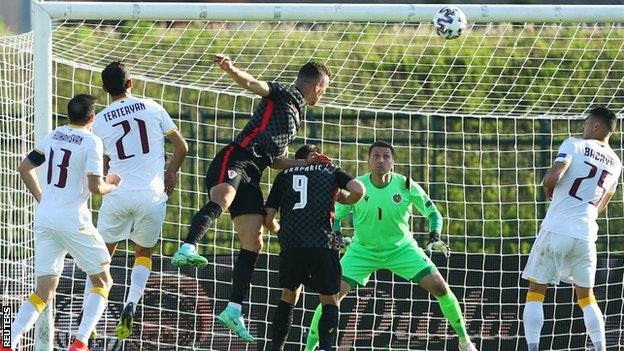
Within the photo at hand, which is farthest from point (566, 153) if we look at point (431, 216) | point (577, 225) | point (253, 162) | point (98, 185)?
point (98, 185)

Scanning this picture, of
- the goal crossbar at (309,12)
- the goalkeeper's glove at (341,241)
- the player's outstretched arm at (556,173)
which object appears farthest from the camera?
the goal crossbar at (309,12)

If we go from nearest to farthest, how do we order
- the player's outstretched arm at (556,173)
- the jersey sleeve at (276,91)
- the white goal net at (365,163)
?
1. the jersey sleeve at (276,91)
2. the player's outstretched arm at (556,173)
3. the white goal net at (365,163)

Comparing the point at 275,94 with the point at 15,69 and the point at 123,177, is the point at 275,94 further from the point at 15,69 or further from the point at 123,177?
Answer: the point at 15,69

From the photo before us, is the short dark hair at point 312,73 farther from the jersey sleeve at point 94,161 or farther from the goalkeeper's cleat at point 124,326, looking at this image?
the goalkeeper's cleat at point 124,326

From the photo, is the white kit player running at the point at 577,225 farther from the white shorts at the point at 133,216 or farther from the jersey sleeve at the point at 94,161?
the jersey sleeve at the point at 94,161

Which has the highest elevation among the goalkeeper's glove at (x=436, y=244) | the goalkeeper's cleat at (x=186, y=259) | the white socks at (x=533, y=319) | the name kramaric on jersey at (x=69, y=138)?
the name kramaric on jersey at (x=69, y=138)

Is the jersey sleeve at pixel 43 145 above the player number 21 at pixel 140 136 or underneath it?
underneath

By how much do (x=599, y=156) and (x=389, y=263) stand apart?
2.15 meters

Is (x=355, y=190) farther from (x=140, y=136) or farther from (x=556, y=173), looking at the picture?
(x=140, y=136)

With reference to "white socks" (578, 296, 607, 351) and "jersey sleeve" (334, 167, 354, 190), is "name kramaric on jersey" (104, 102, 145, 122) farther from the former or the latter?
→ "white socks" (578, 296, 607, 351)

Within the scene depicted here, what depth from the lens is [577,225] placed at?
10609 mm

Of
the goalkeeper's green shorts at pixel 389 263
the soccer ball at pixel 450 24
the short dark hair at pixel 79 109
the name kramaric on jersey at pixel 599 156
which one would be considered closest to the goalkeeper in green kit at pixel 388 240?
the goalkeeper's green shorts at pixel 389 263

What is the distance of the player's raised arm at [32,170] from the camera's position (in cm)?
1012

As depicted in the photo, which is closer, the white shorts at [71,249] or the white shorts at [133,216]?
the white shorts at [71,249]
